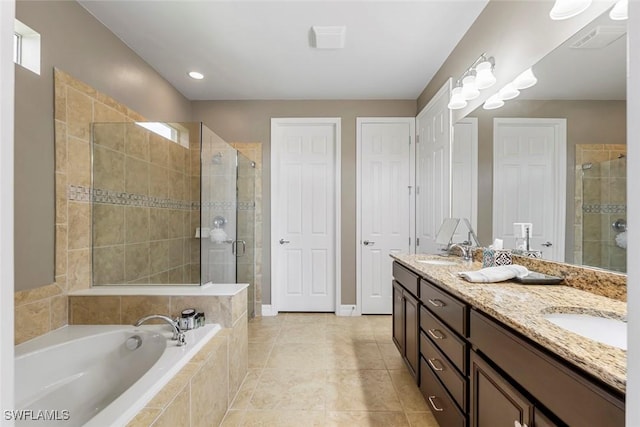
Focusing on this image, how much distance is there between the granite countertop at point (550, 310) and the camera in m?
0.59

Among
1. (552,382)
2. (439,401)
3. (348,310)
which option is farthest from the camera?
(348,310)

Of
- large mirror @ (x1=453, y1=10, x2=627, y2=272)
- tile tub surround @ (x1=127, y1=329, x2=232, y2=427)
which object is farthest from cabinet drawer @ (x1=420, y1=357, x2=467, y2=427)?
tile tub surround @ (x1=127, y1=329, x2=232, y2=427)

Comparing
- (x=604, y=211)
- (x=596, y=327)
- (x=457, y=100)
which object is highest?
(x=457, y=100)

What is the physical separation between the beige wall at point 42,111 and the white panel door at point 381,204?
2.53m

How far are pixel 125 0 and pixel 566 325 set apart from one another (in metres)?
2.90

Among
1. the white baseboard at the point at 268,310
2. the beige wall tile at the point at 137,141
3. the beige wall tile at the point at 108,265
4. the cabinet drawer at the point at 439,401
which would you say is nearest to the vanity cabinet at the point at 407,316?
the cabinet drawer at the point at 439,401

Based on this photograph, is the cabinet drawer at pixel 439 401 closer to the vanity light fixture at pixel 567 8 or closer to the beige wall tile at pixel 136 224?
the vanity light fixture at pixel 567 8

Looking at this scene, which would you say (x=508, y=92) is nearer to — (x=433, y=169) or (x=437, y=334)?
(x=433, y=169)

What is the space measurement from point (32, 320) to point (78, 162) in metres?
0.98

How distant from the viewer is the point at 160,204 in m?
2.53

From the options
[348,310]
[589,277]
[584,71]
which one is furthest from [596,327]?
[348,310]

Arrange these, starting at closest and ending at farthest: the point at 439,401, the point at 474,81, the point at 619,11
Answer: the point at 619,11 → the point at 439,401 → the point at 474,81

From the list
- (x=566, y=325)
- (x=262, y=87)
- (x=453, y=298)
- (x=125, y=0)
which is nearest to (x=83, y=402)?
(x=453, y=298)

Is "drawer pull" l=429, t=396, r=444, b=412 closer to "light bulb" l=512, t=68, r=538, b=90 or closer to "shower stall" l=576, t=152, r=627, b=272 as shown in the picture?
"shower stall" l=576, t=152, r=627, b=272
